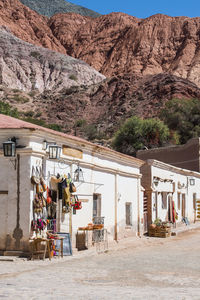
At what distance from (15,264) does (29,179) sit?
2.46m

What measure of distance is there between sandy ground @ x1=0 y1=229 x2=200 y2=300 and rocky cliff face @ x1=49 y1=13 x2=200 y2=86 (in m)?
88.1

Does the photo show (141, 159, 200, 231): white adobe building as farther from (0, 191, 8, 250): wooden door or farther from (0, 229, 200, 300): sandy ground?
(0, 191, 8, 250): wooden door

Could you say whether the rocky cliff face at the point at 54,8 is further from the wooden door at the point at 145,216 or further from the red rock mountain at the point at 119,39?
the wooden door at the point at 145,216

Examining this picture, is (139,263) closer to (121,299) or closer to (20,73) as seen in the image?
(121,299)

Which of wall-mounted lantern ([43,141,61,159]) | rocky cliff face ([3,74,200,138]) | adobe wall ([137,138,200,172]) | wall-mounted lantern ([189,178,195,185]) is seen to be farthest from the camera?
rocky cliff face ([3,74,200,138])

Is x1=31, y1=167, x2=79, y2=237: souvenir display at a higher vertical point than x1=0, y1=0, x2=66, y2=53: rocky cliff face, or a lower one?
lower

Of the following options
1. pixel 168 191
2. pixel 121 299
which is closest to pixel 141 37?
pixel 168 191

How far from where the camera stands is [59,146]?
12984 mm

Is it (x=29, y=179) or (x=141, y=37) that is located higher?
(x=141, y=37)

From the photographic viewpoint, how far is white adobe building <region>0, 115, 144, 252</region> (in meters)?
11.5

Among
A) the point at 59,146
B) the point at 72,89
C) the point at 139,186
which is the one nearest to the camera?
the point at 59,146

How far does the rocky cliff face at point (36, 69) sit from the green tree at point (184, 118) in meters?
41.2

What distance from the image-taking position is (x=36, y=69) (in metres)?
98.6

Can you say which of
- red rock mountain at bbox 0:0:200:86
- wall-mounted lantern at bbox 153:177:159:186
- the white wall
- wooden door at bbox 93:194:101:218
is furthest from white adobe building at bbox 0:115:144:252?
red rock mountain at bbox 0:0:200:86
